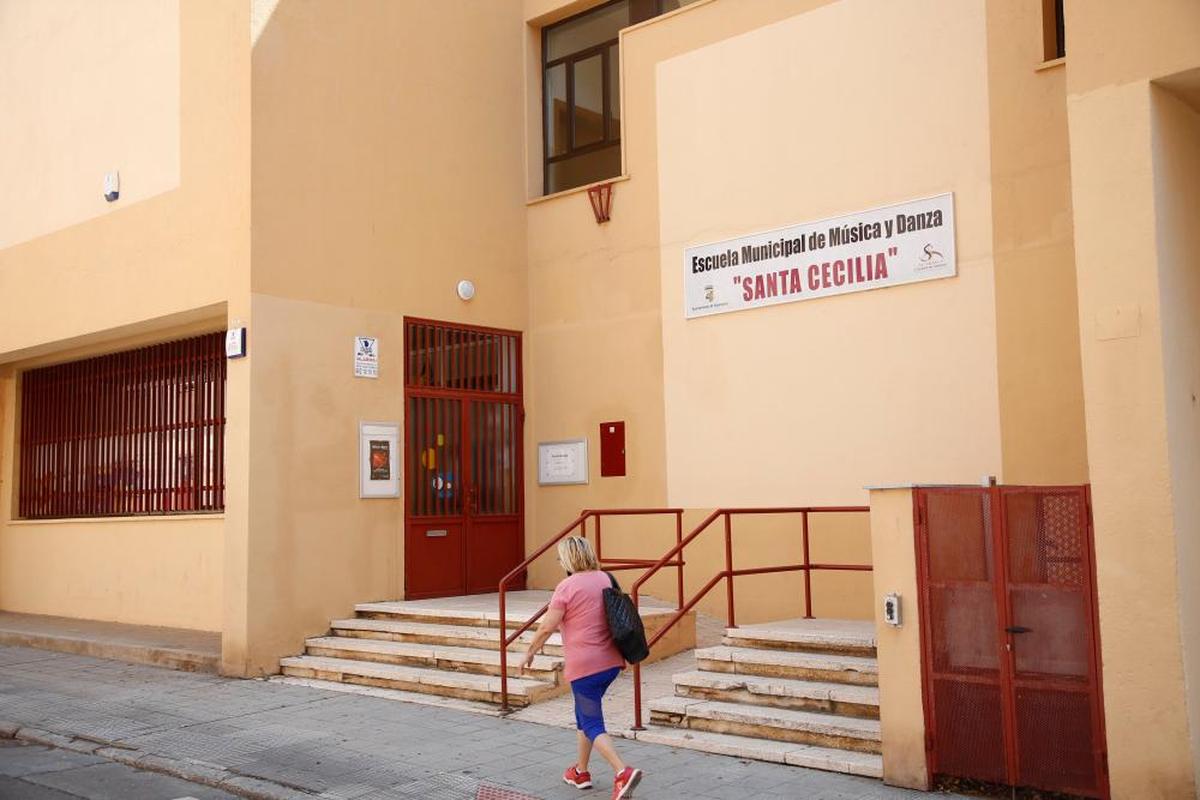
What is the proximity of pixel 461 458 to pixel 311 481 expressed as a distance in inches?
83.0

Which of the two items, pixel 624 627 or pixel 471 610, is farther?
pixel 471 610

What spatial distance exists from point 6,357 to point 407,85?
22.9 ft

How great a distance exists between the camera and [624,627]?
686 centimetres

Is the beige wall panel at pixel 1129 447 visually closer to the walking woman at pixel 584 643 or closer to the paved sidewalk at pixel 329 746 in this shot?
the paved sidewalk at pixel 329 746

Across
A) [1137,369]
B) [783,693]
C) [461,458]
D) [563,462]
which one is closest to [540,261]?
[563,462]

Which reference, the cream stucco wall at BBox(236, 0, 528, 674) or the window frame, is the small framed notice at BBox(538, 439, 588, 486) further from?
the window frame

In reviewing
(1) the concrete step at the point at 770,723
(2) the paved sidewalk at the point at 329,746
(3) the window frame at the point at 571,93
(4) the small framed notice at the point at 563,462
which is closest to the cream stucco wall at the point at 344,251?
(3) the window frame at the point at 571,93

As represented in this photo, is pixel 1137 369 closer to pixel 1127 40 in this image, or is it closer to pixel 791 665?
pixel 1127 40

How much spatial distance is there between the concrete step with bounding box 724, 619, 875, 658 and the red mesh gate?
156 cm

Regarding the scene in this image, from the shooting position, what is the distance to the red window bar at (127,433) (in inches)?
533

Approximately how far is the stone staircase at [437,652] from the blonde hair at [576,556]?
2671mm

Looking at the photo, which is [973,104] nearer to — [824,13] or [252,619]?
[824,13]

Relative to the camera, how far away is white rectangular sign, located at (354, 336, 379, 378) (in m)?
12.3

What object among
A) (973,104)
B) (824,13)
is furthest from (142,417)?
(973,104)
